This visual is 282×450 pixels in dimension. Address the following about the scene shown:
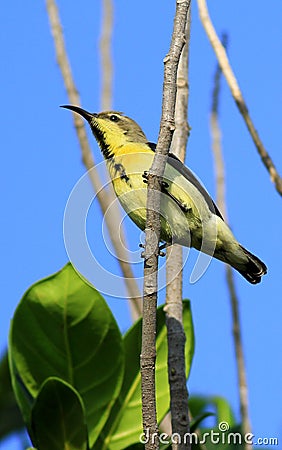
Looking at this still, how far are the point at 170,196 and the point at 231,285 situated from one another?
3.78 feet

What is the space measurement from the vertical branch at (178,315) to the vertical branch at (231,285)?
0.22 metres

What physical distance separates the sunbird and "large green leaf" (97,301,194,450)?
78 cm

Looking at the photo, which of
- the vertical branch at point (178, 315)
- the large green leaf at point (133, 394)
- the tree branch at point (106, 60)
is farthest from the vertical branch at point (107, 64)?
the large green leaf at point (133, 394)

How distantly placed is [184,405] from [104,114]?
2.39 m

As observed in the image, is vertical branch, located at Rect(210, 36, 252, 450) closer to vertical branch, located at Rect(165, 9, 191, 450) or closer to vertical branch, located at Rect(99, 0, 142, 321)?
vertical branch, located at Rect(165, 9, 191, 450)

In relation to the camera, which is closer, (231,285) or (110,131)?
(231,285)

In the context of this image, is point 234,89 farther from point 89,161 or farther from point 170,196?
point 170,196

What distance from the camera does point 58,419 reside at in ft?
11.1

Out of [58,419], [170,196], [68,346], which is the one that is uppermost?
[170,196]

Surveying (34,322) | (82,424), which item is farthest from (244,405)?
(34,322)

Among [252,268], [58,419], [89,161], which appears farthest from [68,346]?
[252,268]

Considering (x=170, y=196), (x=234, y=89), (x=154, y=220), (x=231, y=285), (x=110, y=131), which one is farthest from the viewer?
(x=110, y=131)

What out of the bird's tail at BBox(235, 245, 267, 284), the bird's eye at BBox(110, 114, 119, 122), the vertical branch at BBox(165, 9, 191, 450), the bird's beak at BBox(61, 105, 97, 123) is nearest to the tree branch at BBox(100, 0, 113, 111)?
the bird's beak at BBox(61, 105, 97, 123)

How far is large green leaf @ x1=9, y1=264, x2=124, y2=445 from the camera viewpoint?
11.7ft
